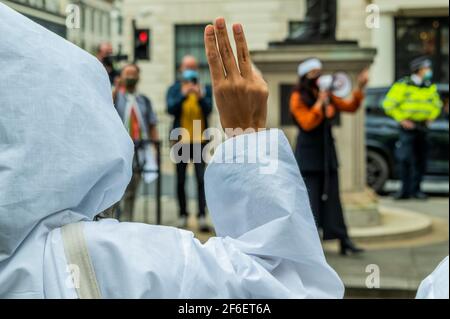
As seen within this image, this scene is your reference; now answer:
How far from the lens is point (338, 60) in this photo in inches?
371

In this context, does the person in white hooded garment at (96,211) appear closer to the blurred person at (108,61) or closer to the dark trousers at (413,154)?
the blurred person at (108,61)

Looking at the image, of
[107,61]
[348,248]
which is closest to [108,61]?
[107,61]

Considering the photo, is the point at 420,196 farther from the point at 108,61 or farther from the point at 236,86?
the point at 236,86

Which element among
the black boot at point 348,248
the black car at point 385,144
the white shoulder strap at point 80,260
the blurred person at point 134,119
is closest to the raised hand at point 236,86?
the white shoulder strap at point 80,260

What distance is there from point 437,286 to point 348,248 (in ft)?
20.8

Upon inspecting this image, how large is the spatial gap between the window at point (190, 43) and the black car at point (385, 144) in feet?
33.7

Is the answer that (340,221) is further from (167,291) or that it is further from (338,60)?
(167,291)

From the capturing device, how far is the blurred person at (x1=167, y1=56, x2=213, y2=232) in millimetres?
8953

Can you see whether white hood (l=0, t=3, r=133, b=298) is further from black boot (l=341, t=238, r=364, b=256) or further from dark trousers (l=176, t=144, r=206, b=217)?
dark trousers (l=176, t=144, r=206, b=217)

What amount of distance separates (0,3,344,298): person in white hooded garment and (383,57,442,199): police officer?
424 inches

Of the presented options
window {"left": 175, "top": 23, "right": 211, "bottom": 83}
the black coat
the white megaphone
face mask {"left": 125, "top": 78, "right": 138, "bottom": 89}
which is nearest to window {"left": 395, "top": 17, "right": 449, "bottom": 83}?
window {"left": 175, "top": 23, "right": 211, "bottom": 83}

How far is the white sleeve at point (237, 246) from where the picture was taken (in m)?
1.44

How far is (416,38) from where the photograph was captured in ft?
→ 79.5

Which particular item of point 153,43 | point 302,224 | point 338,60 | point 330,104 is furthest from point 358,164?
point 153,43
